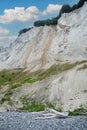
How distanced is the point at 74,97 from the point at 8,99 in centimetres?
1061

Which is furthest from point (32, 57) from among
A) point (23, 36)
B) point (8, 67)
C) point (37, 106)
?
point (37, 106)

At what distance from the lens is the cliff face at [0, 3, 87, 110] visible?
43.8m

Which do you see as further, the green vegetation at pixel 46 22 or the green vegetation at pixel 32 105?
the green vegetation at pixel 46 22

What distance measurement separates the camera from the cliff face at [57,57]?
43.8 m

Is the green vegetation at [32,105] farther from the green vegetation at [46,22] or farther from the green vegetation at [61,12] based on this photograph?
the green vegetation at [46,22]

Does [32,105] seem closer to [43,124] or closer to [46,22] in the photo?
[43,124]

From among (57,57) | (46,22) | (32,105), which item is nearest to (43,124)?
(32,105)

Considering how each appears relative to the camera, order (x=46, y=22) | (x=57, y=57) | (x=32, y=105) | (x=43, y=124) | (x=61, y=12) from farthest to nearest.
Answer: (x=46, y=22), (x=61, y=12), (x=57, y=57), (x=32, y=105), (x=43, y=124)

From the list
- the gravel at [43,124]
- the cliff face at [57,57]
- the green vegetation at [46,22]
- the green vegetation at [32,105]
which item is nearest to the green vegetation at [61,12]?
the green vegetation at [46,22]

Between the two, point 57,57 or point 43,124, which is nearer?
point 43,124

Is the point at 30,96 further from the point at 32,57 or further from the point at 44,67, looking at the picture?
the point at 32,57

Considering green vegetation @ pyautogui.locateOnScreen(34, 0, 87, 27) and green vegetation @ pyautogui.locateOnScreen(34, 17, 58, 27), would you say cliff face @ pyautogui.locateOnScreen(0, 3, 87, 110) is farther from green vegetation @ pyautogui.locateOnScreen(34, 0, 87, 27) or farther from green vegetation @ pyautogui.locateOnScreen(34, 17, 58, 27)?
green vegetation @ pyautogui.locateOnScreen(34, 0, 87, 27)

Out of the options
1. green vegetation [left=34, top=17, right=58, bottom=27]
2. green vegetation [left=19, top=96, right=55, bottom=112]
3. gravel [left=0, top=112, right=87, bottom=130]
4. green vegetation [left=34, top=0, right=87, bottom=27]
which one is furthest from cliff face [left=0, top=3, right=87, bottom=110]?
gravel [left=0, top=112, right=87, bottom=130]

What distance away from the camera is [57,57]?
8150cm
